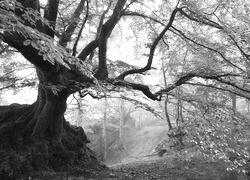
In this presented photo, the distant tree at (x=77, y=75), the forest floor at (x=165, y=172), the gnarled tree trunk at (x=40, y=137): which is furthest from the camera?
the forest floor at (x=165, y=172)

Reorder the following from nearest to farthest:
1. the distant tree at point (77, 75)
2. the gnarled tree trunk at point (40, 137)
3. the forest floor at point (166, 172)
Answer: the distant tree at point (77, 75) → the gnarled tree trunk at point (40, 137) → the forest floor at point (166, 172)

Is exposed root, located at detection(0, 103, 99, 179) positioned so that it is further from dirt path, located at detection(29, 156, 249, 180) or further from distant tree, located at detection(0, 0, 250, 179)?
dirt path, located at detection(29, 156, 249, 180)

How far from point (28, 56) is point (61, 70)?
4.39ft

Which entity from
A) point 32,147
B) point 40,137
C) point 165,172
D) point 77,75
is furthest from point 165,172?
point 77,75

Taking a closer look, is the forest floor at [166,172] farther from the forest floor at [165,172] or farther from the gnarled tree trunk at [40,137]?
the gnarled tree trunk at [40,137]

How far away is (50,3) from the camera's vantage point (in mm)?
5625

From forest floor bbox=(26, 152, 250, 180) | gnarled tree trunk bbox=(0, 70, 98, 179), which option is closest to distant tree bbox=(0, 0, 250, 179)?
gnarled tree trunk bbox=(0, 70, 98, 179)

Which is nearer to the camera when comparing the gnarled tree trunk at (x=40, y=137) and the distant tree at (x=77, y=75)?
the distant tree at (x=77, y=75)

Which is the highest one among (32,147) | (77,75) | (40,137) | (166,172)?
(77,75)

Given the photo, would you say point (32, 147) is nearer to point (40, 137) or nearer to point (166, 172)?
point (40, 137)

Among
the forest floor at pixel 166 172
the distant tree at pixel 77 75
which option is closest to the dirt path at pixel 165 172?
the forest floor at pixel 166 172

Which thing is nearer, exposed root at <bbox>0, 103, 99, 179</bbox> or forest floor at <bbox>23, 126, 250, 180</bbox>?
exposed root at <bbox>0, 103, 99, 179</bbox>

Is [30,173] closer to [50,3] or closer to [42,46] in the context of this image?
[50,3]

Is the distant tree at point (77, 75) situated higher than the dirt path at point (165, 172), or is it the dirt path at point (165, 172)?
the distant tree at point (77, 75)
